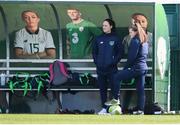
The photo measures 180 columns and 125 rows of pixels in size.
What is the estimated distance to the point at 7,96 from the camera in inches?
561

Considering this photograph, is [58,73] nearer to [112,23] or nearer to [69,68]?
[69,68]

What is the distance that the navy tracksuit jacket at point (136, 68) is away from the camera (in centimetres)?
1332

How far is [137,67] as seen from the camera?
13406 mm

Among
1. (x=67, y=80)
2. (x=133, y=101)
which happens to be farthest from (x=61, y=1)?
(x=133, y=101)

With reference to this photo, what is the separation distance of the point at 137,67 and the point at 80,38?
1556 millimetres

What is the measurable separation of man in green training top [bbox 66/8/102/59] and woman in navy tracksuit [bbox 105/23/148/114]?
109 centimetres

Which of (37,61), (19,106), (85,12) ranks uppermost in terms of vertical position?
(85,12)

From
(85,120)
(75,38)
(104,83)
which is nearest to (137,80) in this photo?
(104,83)

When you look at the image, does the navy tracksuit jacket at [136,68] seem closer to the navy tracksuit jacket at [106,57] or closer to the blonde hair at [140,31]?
the blonde hair at [140,31]

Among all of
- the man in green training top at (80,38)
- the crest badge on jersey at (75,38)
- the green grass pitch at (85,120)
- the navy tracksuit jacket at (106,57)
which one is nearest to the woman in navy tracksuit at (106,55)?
the navy tracksuit jacket at (106,57)

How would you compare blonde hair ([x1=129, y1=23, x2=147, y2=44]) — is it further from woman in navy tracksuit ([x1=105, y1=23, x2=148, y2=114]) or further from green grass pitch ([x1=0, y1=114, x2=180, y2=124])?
green grass pitch ([x1=0, y1=114, x2=180, y2=124])

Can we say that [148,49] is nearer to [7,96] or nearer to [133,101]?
[133,101]

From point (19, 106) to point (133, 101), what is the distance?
2.39m

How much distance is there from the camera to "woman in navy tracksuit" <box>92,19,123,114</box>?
13500 millimetres
